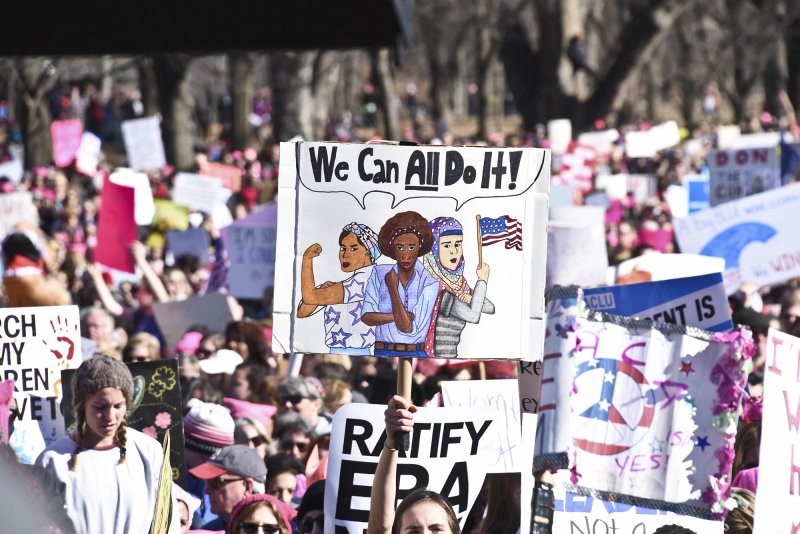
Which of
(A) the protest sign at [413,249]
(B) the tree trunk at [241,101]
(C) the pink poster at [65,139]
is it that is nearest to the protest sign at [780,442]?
(A) the protest sign at [413,249]

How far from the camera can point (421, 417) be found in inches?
203

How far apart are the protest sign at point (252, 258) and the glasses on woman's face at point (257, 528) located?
22.6 feet

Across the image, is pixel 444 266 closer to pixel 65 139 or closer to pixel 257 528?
pixel 257 528

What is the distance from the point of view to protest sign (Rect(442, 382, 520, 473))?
208 inches

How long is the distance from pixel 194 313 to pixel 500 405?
4.46m

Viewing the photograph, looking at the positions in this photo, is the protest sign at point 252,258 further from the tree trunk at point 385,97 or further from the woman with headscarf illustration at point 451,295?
the tree trunk at point 385,97

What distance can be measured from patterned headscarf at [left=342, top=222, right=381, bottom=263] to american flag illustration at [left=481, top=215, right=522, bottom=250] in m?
0.33

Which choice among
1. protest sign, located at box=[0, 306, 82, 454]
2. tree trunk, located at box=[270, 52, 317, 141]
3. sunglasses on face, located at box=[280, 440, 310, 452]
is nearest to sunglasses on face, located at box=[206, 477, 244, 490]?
sunglasses on face, located at box=[280, 440, 310, 452]

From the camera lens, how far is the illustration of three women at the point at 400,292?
4629 mm

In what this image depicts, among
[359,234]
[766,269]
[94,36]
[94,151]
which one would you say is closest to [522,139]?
[94,151]

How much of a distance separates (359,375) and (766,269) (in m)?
3.10

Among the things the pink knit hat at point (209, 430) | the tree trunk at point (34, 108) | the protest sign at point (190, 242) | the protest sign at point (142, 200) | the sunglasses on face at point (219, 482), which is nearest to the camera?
the sunglasses on face at point (219, 482)

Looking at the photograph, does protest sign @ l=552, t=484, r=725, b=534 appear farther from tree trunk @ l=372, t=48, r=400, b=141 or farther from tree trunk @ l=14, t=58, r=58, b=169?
tree trunk @ l=372, t=48, r=400, b=141

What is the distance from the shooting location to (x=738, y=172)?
567 inches
